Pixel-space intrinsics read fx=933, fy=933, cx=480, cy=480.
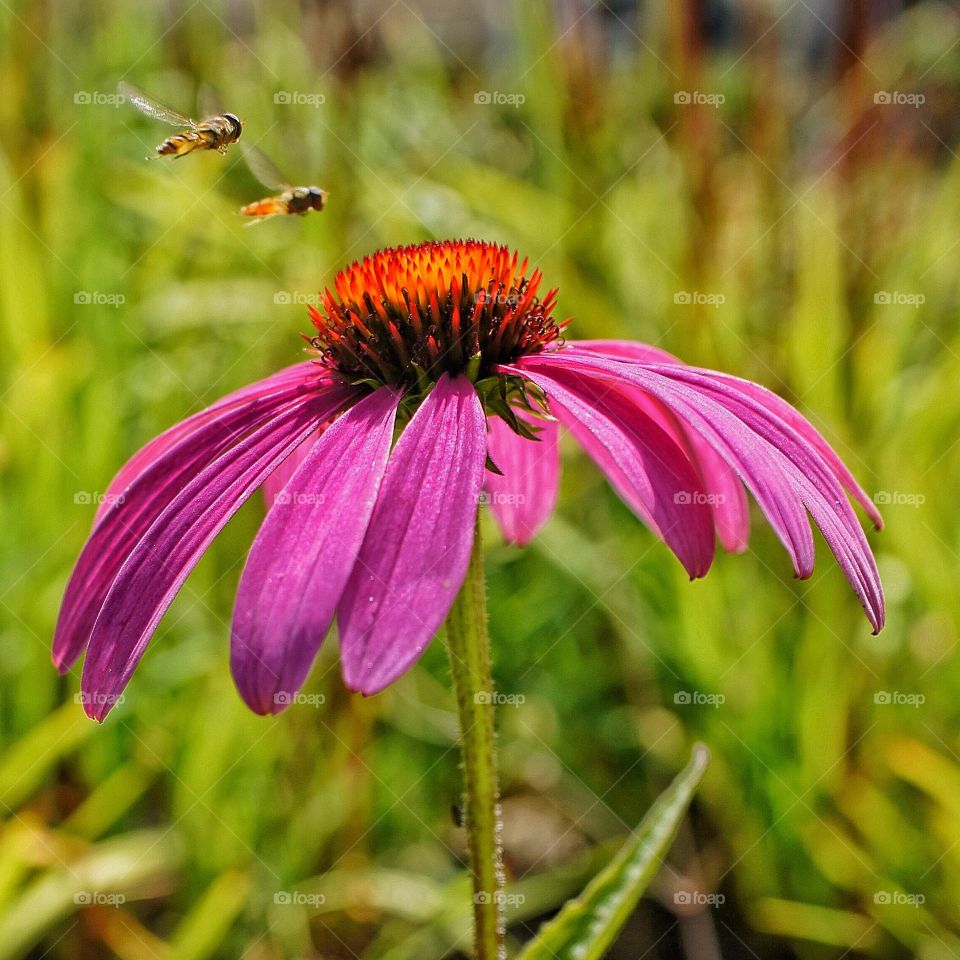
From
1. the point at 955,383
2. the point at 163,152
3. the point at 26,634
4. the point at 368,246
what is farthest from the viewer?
the point at 368,246

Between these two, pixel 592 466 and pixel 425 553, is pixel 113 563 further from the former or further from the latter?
pixel 592 466

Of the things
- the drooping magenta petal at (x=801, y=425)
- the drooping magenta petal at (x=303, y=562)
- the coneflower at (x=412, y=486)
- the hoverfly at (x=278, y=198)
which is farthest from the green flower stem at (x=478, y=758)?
the hoverfly at (x=278, y=198)

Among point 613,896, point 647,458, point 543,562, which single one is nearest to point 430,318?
point 647,458

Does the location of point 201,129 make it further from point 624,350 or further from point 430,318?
point 624,350

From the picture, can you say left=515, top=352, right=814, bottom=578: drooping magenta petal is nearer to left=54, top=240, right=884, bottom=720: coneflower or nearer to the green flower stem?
left=54, top=240, right=884, bottom=720: coneflower

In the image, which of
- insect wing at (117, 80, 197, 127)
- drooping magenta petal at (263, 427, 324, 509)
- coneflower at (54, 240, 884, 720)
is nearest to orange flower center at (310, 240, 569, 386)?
coneflower at (54, 240, 884, 720)

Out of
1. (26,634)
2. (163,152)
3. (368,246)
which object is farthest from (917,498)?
(26,634)
